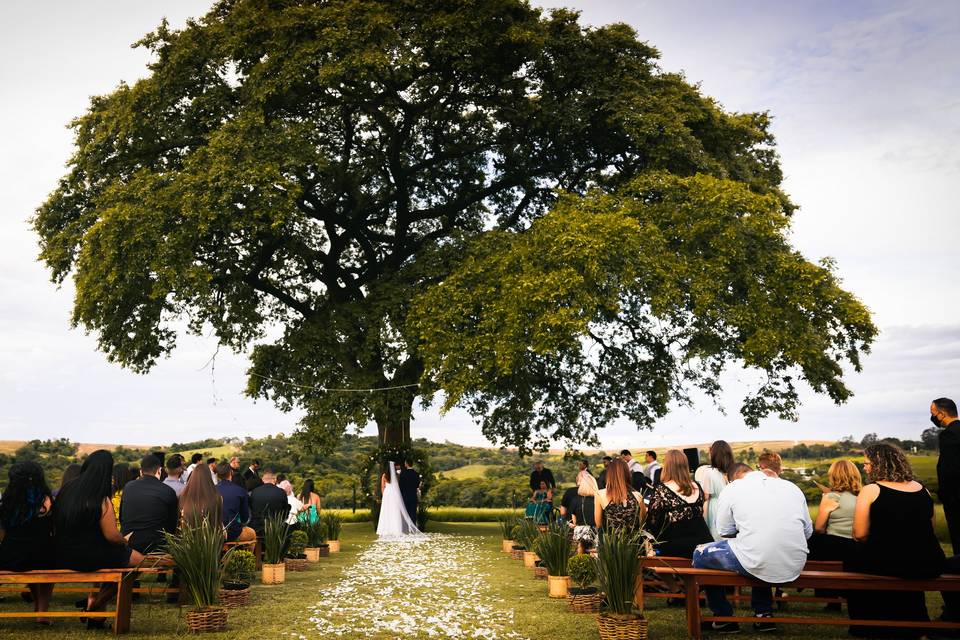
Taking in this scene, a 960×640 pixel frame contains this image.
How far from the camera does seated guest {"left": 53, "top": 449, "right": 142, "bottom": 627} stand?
312 inches

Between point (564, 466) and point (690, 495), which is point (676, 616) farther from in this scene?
point (564, 466)

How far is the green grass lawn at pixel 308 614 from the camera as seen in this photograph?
26.1 ft

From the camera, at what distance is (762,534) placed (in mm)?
7273

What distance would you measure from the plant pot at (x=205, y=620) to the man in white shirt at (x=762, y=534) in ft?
16.9

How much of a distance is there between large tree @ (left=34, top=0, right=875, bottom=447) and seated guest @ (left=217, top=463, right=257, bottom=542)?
7.98 metres

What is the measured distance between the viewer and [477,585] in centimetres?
1191

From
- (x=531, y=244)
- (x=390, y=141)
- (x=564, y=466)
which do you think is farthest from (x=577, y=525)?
(x=564, y=466)

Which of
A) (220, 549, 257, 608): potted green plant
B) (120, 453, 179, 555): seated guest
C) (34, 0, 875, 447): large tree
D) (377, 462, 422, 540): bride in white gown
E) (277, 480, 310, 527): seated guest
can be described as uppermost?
(34, 0, 875, 447): large tree

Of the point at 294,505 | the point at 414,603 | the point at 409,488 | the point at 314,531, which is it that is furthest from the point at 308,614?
the point at 409,488

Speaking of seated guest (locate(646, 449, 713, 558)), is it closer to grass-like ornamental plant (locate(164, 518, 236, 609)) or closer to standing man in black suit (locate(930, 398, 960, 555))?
standing man in black suit (locate(930, 398, 960, 555))

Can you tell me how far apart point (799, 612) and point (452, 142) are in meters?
20.2

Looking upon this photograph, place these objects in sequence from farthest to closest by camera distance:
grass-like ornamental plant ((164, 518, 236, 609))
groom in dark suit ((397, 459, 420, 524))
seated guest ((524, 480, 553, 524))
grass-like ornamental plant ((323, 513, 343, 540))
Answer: groom in dark suit ((397, 459, 420, 524)) < grass-like ornamental plant ((323, 513, 343, 540)) < seated guest ((524, 480, 553, 524)) < grass-like ornamental plant ((164, 518, 236, 609))

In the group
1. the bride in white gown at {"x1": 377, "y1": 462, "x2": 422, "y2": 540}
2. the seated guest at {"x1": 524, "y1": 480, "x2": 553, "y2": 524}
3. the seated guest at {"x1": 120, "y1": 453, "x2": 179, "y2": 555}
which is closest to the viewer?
the seated guest at {"x1": 120, "y1": 453, "x2": 179, "y2": 555}

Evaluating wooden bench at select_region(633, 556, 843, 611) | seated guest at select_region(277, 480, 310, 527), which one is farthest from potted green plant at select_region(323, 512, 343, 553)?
wooden bench at select_region(633, 556, 843, 611)
